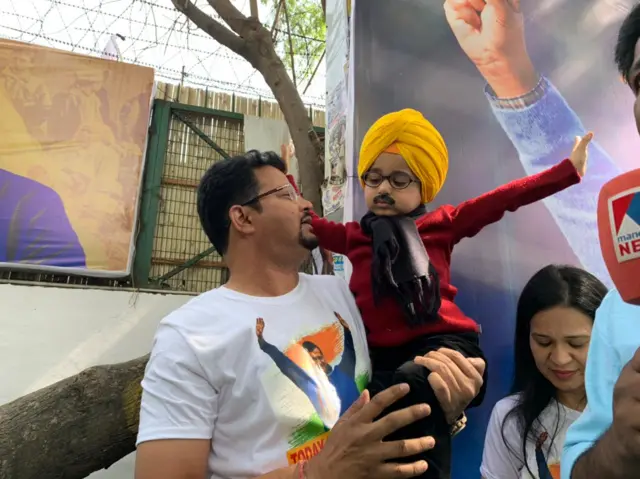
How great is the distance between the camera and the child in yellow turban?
1.29 metres

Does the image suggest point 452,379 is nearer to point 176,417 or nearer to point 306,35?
point 176,417

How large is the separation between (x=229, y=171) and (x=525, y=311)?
1073 millimetres

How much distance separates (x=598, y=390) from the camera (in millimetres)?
728

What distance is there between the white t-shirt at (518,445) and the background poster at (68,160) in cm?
358

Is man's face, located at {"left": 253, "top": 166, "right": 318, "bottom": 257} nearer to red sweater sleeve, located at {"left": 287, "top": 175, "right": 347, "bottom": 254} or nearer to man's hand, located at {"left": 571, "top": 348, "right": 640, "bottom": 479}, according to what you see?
red sweater sleeve, located at {"left": 287, "top": 175, "right": 347, "bottom": 254}

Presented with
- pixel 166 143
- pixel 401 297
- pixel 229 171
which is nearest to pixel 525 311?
pixel 401 297

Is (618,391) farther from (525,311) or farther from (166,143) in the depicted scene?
(166,143)

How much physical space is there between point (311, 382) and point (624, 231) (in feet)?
2.66

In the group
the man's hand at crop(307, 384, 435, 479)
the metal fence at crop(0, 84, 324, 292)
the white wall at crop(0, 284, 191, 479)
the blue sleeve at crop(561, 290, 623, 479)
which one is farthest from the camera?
the metal fence at crop(0, 84, 324, 292)

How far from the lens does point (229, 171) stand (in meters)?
1.65

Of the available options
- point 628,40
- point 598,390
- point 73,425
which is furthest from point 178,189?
point 598,390

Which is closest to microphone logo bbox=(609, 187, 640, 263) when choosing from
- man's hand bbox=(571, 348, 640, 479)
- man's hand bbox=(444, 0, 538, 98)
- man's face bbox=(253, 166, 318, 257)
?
man's hand bbox=(571, 348, 640, 479)

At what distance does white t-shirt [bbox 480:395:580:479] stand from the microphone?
42.7 inches

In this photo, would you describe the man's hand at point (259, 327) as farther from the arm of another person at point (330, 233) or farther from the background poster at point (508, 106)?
the background poster at point (508, 106)
